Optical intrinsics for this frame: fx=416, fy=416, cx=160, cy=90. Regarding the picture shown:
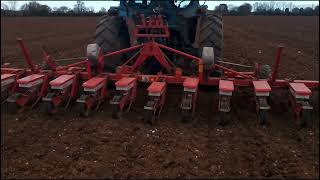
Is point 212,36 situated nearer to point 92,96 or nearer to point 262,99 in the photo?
point 262,99

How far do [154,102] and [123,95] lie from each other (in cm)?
46

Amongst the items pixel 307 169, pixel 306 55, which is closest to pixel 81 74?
pixel 307 169

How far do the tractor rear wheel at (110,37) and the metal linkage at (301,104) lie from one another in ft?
9.54

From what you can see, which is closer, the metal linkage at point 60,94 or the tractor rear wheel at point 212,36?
the metal linkage at point 60,94

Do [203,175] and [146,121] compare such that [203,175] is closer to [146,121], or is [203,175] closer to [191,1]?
[146,121]

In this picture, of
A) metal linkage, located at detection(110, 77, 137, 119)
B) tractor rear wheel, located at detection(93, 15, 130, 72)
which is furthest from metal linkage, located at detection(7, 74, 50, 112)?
tractor rear wheel, located at detection(93, 15, 130, 72)

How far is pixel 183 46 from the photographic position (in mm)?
7121

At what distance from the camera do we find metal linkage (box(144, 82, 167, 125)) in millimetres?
5016

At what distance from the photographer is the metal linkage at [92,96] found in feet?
17.2

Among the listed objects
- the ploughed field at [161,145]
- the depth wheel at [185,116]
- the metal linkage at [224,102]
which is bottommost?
the ploughed field at [161,145]

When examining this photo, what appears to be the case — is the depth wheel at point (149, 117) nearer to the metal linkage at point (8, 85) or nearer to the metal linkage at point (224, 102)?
the metal linkage at point (224, 102)

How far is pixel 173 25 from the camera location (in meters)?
6.91

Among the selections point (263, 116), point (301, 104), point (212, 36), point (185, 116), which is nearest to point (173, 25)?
point (212, 36)

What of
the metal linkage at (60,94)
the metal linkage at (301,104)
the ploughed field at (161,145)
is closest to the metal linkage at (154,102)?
the ploughed field at (161,145)
